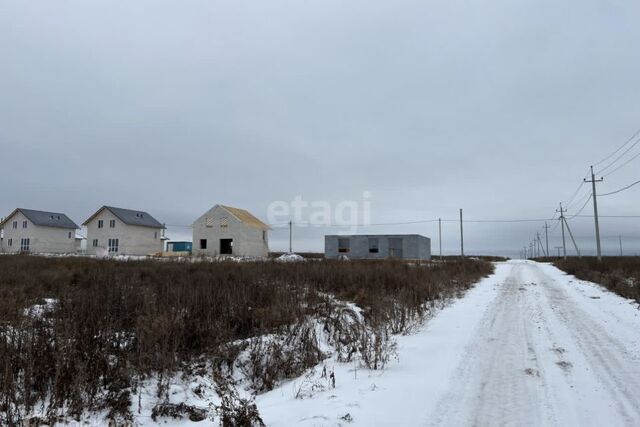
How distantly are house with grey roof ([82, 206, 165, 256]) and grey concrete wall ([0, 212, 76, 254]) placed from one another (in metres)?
5.73

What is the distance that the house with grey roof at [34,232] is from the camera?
50594mm

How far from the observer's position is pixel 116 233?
158 feet

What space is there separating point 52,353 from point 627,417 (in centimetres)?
585

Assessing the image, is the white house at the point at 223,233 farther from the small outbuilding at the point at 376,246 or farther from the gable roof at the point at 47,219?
the gable roof at the point at 47,219

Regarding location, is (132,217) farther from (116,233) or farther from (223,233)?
(223,233)

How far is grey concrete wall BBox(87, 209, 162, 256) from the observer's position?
47.9 metres

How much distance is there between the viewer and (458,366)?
569 cm

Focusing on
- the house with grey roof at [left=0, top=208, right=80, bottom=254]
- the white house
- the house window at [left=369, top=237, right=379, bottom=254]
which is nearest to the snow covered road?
the white house

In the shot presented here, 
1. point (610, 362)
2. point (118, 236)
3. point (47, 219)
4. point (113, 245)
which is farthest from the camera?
point (47, 219)

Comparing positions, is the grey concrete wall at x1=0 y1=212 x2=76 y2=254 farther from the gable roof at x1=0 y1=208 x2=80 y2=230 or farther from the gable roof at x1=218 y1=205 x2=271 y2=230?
the gable roof at x1=218 y1=205 x2=271 y2=230

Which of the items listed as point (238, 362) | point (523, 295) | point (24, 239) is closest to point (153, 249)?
point (24, 239)

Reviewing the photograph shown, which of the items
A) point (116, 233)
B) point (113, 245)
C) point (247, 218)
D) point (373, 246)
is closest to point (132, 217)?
point (116, 233)

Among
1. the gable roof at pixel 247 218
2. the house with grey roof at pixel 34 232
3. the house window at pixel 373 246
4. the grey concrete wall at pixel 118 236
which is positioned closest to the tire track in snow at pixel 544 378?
the gable roof at pixel 247 218

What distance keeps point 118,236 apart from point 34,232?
38.4 feet
